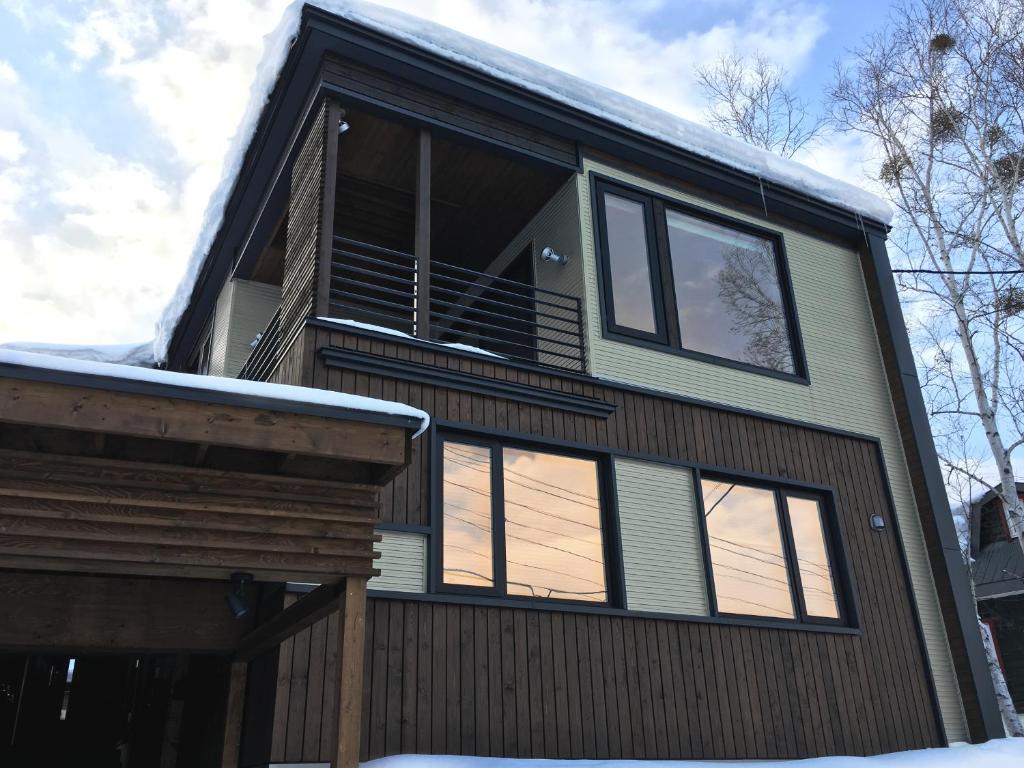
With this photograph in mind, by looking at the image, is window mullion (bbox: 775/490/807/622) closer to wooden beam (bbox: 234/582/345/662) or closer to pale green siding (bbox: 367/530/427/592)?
pale green siding (bbox: 367/530/427/592)

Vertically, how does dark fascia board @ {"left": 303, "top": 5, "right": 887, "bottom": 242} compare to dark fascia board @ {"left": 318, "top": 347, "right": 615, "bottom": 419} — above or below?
above

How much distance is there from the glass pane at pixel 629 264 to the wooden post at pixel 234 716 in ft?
15.7

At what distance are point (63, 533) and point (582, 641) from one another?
13.6 feet

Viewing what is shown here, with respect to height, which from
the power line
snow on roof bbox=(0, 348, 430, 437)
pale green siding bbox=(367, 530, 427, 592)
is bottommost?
pale green siding bbox=(367, 530, 427, 592)

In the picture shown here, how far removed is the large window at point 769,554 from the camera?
8.19m

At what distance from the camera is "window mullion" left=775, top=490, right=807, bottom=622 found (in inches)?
330

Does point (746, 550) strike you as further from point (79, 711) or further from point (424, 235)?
point (79, 711)

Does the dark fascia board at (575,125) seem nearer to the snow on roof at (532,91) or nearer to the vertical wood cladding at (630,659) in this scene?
the snow on roof at (532,91)

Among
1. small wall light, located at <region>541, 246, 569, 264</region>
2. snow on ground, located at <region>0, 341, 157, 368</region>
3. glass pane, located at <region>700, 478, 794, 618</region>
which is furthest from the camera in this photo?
snow on ground, located at <region>0, 341, 157, 368</region>

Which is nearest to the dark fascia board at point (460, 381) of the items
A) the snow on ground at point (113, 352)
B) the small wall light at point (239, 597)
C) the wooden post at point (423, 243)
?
the wooden post at point (423, 243)

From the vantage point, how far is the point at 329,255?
7.34 metres

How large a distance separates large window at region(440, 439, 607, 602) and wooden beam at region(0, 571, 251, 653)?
169 centimetres

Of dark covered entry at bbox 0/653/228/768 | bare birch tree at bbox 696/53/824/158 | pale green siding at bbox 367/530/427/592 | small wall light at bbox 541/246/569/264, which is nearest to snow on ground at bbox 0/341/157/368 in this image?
dark covered entry at bbox 0/653/228/768

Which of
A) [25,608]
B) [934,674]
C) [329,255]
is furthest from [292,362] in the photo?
[934,674]
